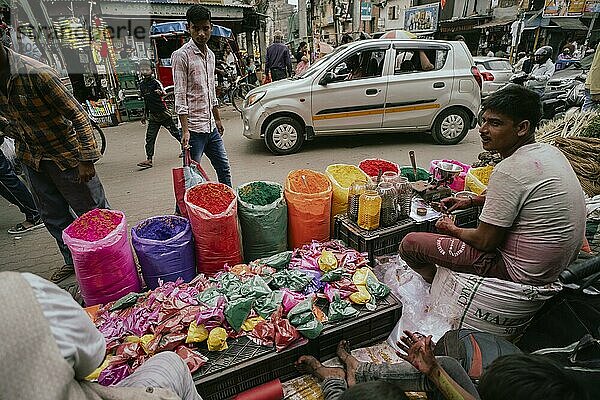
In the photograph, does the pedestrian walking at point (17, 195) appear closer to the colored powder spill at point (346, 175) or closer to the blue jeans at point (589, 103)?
the colored powder spill at point (346, 175)

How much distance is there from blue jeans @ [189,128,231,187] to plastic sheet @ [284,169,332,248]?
109 cm

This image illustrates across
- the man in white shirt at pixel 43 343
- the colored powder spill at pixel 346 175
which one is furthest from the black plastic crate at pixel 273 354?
the colored powder spill at pixel 346 175

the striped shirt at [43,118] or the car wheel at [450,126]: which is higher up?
the striped shirt at [43,118]

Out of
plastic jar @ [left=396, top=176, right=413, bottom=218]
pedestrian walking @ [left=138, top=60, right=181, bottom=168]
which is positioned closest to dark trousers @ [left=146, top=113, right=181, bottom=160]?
pedestrian walking @ [left=138, top=60, right=181, bottom=168]

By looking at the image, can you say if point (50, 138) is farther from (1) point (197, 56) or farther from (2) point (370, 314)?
(2) point (370, 314)

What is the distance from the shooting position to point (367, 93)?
18.9ft

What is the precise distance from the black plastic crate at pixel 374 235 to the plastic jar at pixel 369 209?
0.17ft

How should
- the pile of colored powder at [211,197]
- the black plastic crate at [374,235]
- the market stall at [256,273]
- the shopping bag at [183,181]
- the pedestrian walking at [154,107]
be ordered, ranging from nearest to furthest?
the market stall at [256,273] < the black plastic crate at [374,235] < the pile of colored powder at [211,197] < the shopping bag at [183,181] < the pedestrian walking at [154,107]

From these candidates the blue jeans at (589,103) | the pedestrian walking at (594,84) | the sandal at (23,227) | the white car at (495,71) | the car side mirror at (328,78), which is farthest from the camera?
the white car at (495,71)

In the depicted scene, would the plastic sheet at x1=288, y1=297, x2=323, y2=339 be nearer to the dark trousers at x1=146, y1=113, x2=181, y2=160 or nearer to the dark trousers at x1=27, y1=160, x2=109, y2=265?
the dark trousers at x1=27, y1=160, x2=109, y2=265

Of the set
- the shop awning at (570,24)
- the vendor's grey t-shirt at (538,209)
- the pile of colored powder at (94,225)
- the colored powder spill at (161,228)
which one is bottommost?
the colored powder spill at (161,228)

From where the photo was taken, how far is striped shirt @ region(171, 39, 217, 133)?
3.20 metres

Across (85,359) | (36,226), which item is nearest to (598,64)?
(85,359)

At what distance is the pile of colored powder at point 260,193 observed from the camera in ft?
9.28
